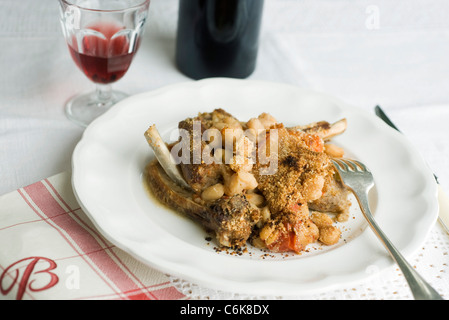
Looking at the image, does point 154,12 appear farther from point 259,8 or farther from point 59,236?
point 59,236

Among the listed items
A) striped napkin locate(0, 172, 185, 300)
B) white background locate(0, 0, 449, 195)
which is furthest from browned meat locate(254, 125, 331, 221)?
white background locate(0, 0, 449, 195)

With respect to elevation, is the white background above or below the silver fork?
below

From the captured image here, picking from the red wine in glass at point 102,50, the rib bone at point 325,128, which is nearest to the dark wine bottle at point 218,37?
the red wine in glass at point 102,50

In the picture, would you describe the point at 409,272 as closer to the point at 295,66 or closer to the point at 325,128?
the point at 325,128

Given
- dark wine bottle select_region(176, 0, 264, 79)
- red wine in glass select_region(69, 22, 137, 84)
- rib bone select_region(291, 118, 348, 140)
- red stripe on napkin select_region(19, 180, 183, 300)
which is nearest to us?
red stripe on napkin select_region(19, 180, 183, 300)

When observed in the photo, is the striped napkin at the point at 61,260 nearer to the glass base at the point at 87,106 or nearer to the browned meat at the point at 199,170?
the browned meat at the point at 199,170

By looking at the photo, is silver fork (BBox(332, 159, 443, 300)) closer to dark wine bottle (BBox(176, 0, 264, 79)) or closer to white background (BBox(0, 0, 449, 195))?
white background (BBox(0, 0, 449, 195))
